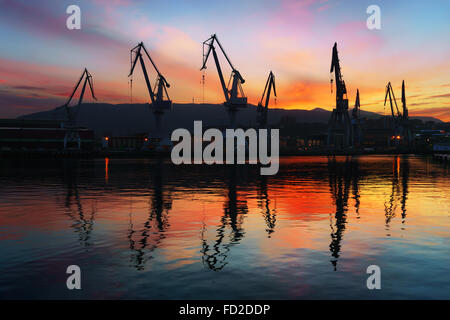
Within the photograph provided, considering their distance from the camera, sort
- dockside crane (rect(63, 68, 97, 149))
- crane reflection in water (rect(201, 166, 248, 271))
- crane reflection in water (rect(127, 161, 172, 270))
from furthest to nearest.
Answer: dockside crane (rect(63, 68, 97, 149)), crane reflection in water (rect(127, 161, 172, 270)), crane reflection in water (rect(201, 166, 248, 271))

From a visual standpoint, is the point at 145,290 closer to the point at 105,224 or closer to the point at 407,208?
the point at 105,224

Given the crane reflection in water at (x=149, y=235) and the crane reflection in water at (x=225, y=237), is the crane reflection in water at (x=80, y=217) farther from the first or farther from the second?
the crane reflection in water at (x=225, y=237)

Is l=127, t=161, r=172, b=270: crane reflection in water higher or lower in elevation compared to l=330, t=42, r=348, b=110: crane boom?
lower

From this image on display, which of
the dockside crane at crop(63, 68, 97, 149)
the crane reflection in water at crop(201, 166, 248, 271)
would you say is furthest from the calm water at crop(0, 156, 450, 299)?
the dockside crane at crop(63, 68, 97, 149)

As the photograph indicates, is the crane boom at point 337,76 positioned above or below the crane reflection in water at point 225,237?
above

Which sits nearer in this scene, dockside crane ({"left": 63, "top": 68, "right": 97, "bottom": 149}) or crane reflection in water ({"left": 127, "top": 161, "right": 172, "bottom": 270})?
crane reflection in water ({"left": 127, "top": 161, "right": 172, "bottom": 270})

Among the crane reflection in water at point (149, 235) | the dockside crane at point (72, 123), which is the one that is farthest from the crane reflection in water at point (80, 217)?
the dockside crane at point (72, 123)

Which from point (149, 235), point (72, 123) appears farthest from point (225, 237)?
point (72, 123)

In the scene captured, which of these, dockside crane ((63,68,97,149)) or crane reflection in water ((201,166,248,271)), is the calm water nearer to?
crane reflection in water ((201,166,248,271))

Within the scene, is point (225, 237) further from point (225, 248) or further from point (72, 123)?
point (72, 123)

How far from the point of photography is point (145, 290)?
11.2 meters

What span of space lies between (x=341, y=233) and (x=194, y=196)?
1767 centimetres
